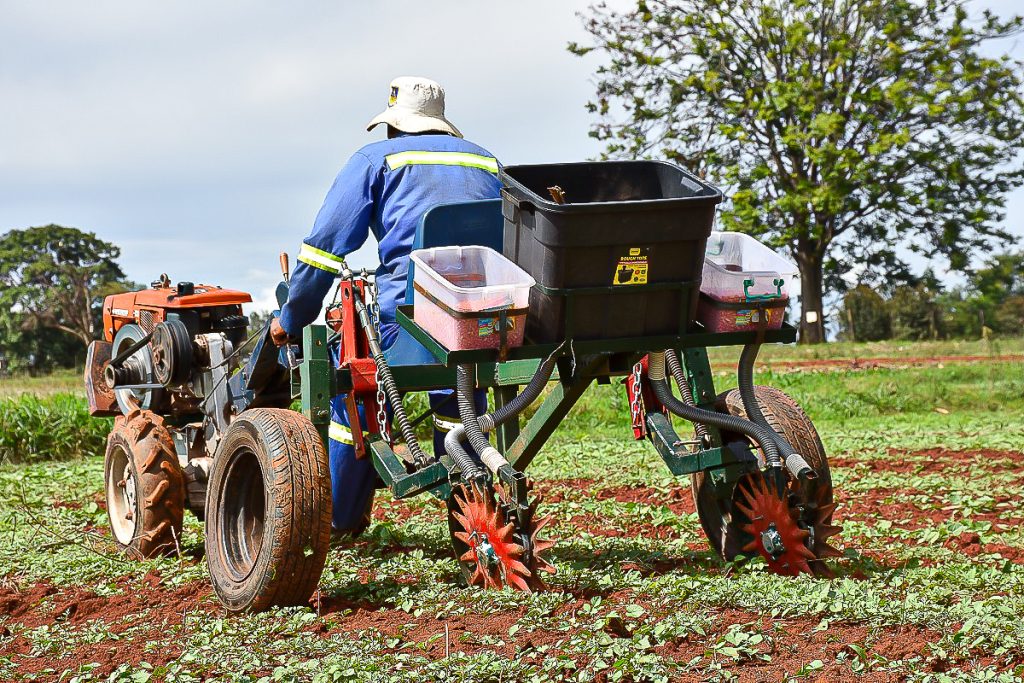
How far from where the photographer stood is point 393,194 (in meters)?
5.00

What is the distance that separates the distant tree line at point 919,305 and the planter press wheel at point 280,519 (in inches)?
1215

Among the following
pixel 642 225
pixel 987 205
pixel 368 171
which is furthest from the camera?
pixel 987 205

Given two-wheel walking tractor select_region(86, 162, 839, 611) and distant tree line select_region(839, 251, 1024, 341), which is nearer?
two-wheel walking tractor select_region(86, 162, 839, 611)

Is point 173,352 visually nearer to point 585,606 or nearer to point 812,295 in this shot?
point 585,606

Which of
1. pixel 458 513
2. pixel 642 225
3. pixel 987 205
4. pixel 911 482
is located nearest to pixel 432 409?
pixel 458 513

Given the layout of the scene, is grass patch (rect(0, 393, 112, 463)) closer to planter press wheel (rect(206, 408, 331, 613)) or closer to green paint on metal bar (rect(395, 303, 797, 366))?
planter press wheel (rect(206, 408, 331, 613))

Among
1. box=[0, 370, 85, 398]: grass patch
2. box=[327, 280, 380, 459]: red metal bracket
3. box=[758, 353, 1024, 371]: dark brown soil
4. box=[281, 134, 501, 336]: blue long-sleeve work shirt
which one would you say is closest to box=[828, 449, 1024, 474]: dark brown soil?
box=[281, 134, 501, 336]: blue long-sleeve work shirt

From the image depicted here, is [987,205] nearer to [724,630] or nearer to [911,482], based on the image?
[911,482]

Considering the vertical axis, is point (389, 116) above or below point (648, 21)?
below

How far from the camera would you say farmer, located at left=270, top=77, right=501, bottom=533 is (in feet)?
16.3

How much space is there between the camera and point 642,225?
159 inches

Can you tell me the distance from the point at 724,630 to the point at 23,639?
264cm

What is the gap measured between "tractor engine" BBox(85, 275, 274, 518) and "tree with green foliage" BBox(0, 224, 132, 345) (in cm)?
4704

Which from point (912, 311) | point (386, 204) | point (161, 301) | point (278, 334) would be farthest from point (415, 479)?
point (912, 311)
